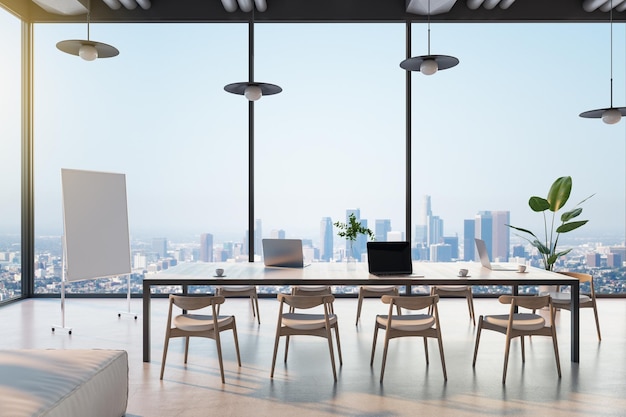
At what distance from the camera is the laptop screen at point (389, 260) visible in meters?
4.89

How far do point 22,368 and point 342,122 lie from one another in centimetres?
584

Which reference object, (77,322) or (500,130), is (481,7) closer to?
(500,130)

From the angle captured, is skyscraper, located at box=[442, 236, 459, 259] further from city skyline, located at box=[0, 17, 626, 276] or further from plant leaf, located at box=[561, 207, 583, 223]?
plant leaf, located at box=[561, 207, 583, 223]

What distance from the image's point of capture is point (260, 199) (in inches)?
313

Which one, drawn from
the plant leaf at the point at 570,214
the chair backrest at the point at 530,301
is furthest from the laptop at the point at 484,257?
the plant leaf at the point at 570,214

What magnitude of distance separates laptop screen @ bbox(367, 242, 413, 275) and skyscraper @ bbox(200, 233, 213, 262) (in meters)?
3.59

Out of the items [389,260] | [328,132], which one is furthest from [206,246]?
[389,260]

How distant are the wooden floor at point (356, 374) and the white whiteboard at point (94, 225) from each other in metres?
0.64

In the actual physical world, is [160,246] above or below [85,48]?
below

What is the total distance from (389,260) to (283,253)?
1.04m

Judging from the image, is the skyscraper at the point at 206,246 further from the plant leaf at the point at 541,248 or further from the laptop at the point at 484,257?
the plant leaf at the point at 541,248

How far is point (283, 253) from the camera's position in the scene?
17.6ft

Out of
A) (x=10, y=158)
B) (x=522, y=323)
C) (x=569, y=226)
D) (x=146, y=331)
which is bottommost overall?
(x=146, y=331)

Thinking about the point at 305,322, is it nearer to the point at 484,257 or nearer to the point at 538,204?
the point at 484,257
